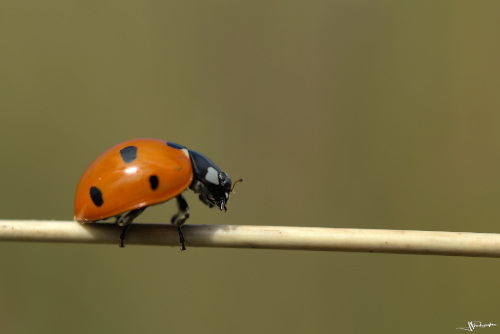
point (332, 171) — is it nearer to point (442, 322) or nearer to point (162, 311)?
point (442, 322)

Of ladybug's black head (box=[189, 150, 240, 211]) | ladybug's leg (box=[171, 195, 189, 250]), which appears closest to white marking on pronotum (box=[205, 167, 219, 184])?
ladybug's black head (box=[189, 150, 240, 211])

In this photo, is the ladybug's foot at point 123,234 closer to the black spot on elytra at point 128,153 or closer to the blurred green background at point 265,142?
the black spot on elytra at point 128,153

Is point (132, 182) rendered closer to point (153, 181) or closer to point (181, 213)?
point (153, 181)

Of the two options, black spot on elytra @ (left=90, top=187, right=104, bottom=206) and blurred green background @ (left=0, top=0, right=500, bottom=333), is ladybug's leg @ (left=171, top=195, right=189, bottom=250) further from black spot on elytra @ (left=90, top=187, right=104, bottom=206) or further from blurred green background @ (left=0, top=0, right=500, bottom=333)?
blurred green background @ (left=0, top=0, right=500, bottom=333)

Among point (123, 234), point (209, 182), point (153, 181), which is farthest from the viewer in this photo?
point (209, 182)

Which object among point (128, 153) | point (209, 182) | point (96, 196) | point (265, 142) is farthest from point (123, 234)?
point (265, 142)
